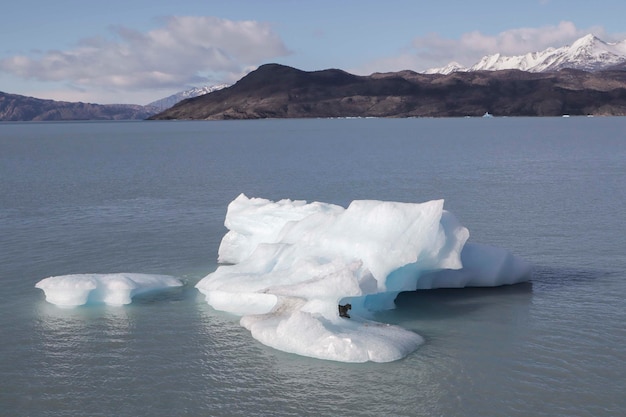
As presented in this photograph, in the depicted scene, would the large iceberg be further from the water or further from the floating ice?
the floating ice

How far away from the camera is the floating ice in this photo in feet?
68.1

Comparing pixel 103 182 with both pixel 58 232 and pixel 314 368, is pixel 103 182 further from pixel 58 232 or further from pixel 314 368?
pixel 314 368

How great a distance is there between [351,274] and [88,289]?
8.18 metres

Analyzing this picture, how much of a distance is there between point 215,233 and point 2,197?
2119cm

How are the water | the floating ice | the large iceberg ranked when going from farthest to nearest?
1. the floating ice
2. the large iceberg
3. the water

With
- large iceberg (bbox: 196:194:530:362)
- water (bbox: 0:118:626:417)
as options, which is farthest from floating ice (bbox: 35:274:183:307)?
large iceberg (bbox: 196:194:530:362)

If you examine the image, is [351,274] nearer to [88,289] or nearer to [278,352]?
[278,352]

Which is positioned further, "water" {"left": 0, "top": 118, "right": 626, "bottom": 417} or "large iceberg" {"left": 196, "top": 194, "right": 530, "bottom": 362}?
"large iceberg" {"left": 196, "top": 194, "right": 530, "bottom": 362}

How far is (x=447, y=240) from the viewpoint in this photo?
20.5m

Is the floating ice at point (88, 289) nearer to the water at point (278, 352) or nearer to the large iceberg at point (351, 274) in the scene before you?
the water at point (278, 352)

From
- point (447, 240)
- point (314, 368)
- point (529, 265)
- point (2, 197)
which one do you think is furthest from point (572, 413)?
point (2, 197)

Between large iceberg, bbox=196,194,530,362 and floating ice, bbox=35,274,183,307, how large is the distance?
88.4 inches

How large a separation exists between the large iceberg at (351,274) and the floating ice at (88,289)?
7.37 feet

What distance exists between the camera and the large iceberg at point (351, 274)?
1714 centimetres
